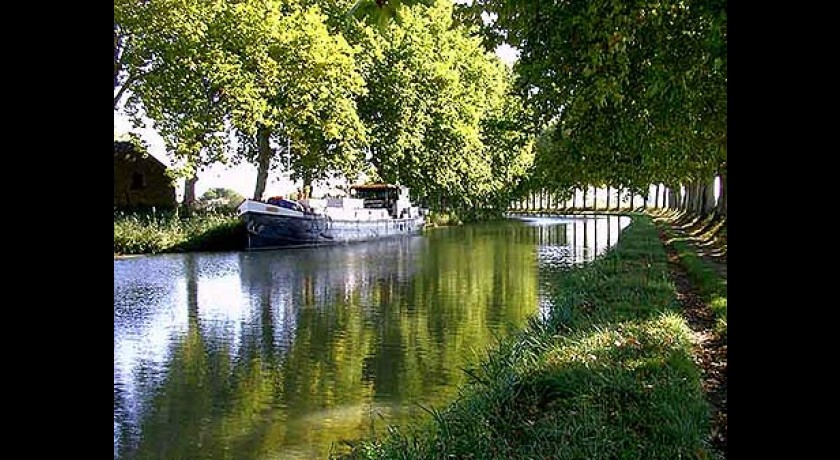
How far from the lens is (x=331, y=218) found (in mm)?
31766

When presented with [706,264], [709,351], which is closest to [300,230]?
[706,264]

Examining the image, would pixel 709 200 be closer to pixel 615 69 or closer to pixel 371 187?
pixel 371 187

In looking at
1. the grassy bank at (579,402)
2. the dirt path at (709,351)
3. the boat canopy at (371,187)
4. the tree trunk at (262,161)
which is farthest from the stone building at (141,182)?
the grassy bank at (579,402)

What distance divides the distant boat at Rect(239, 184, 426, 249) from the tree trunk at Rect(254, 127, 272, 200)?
10.7ft

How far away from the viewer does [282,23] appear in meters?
30.8

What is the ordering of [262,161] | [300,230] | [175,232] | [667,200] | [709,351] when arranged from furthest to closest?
[667,200], [262,161], [300,230], [175,232], [709,351]

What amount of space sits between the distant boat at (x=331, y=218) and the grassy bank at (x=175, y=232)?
96 centimetres

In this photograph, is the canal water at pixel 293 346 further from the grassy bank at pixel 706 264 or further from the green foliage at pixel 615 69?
the green foliage at pixel 615 69

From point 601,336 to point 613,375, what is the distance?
5.03ft

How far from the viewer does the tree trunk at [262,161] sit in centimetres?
3498

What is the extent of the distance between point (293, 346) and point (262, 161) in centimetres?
2493

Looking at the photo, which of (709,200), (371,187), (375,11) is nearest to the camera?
(375,11)
